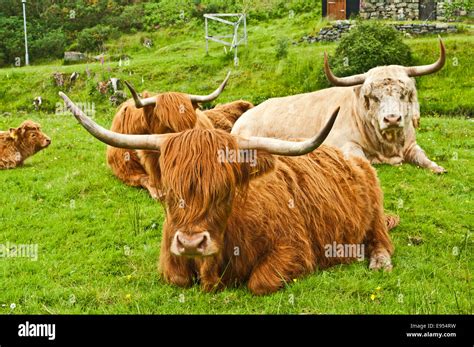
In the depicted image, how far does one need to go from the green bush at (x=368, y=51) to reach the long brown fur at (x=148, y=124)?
16.5ft

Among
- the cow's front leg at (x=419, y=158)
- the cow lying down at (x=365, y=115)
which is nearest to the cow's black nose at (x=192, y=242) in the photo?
the cow lying down at (x=365, y=115)

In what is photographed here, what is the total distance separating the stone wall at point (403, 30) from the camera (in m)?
15.6

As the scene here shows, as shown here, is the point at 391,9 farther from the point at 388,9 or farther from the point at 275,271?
the point at 275,271

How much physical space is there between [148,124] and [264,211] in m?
2.65

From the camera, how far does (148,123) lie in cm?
629

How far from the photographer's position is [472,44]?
1344cm

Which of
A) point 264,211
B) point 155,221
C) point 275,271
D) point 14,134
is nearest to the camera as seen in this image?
point 275,271

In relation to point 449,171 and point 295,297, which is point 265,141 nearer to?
point 295,297

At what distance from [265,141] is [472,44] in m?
11.5

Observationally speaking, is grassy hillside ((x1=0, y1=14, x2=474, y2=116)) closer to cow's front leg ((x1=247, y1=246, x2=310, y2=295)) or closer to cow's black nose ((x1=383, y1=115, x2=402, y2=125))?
cow's black nose ((x1=383, y1=115, x2=402, y2=125))

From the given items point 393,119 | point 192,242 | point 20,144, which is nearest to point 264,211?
point 192,242

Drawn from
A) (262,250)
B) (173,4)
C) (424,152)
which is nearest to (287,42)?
(173,4)

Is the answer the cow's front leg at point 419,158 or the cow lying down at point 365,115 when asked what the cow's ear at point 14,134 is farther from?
the cow's front leg at point 419,158

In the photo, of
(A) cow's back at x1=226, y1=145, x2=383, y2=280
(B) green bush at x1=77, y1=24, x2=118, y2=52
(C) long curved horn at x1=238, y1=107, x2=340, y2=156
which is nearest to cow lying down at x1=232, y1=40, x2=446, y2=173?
(A) cow's back at x1=226, y1=145, x2=383, y2=280
